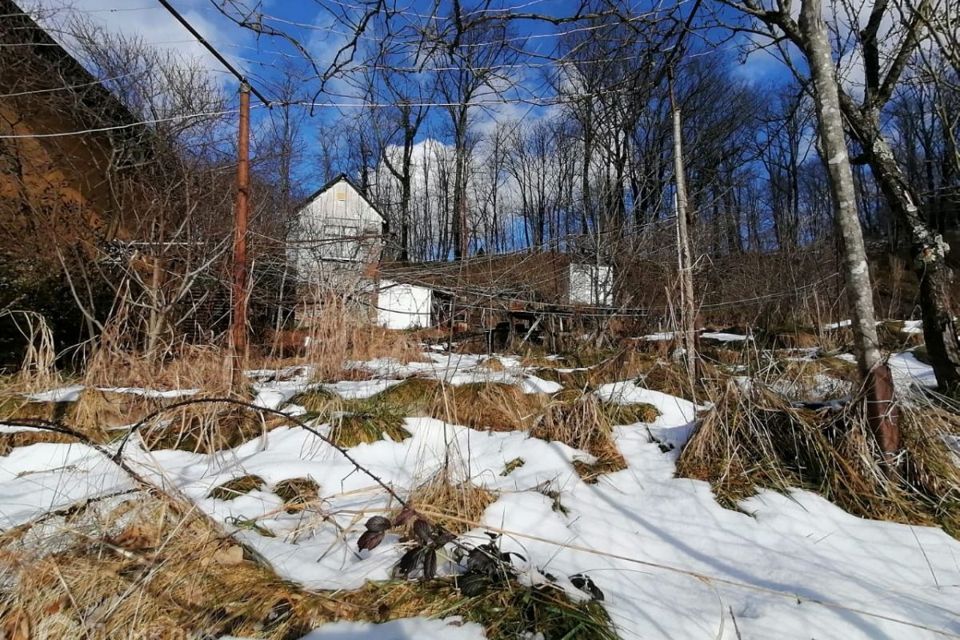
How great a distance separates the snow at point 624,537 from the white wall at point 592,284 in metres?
5.85

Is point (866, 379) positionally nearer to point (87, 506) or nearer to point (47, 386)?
point (87, 506)

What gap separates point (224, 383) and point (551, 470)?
2643 mm

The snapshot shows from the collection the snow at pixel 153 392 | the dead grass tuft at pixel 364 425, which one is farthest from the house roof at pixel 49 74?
the dead grass tuft at pixel 364 425

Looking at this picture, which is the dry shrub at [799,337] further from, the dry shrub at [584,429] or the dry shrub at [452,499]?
the dry shrub at [452,499]

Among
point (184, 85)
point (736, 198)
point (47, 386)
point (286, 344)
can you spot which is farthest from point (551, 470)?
point (736, 198)

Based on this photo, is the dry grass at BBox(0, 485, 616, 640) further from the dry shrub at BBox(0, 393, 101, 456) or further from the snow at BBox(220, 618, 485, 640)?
the dry shrub at BBox(0, 393, 101, 456)

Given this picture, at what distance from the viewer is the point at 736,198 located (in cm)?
2466

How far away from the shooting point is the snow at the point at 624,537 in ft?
4.43

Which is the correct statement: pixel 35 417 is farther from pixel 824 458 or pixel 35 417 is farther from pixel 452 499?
pixel 824 458

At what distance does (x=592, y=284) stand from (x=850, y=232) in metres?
6.24

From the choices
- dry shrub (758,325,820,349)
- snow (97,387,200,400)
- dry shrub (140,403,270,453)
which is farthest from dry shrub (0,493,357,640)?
dry shrub (758,325,820,349)

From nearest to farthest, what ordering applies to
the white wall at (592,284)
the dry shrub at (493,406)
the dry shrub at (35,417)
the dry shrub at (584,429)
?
the dry shrub at (584,429)
the dry shrub at (35,417)
the dry shrub at (493,406)
the white wall at (592,284)

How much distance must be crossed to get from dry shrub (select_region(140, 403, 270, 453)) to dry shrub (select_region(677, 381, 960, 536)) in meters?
2.61

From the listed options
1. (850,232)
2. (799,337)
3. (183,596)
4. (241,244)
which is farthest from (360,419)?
(799,337)
